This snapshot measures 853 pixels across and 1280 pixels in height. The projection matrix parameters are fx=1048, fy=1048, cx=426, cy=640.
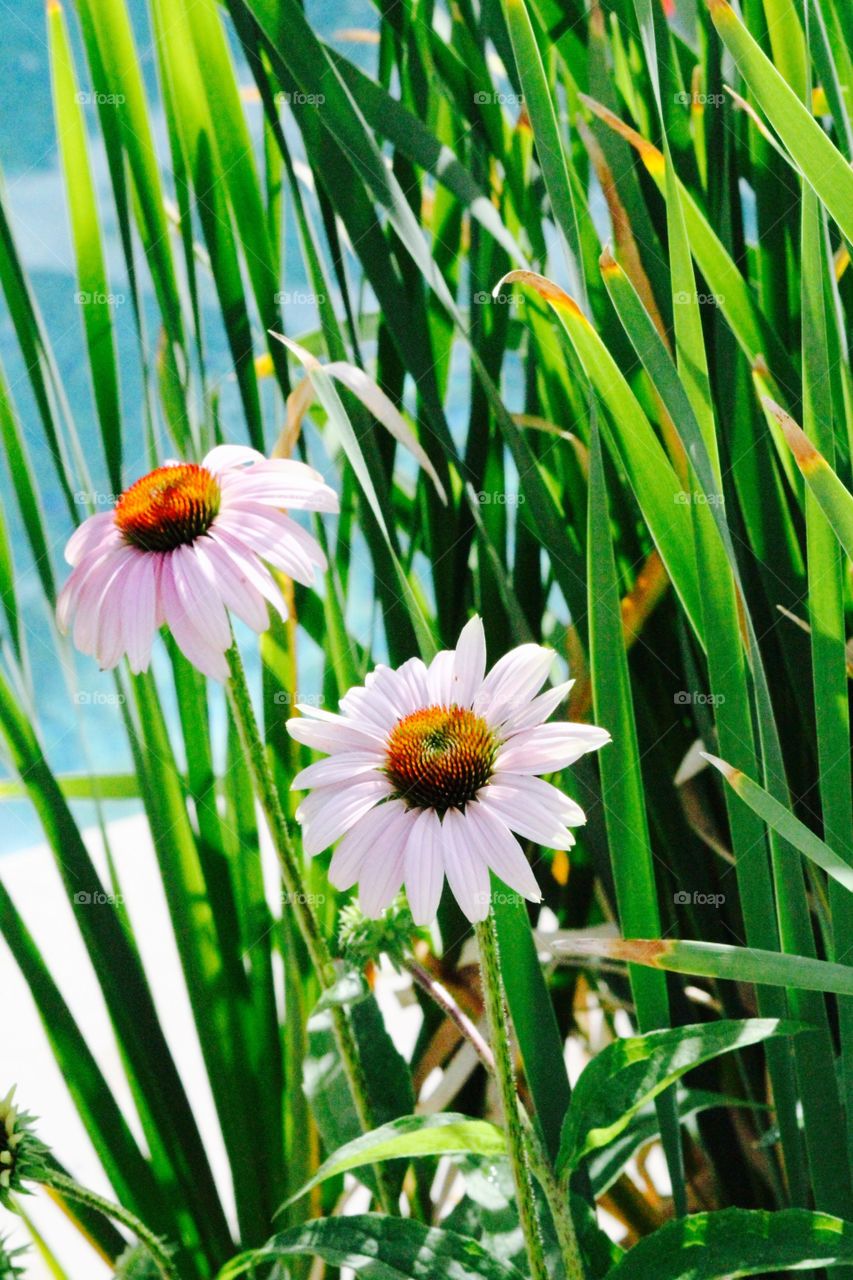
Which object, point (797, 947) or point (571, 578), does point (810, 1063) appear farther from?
point (571, 578)

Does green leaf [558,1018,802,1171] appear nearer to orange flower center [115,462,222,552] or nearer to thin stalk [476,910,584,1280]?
thin stalk [476,910,584,1280]

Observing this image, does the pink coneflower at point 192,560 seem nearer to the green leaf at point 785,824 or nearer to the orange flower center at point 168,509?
the orange flower center at point 168,509

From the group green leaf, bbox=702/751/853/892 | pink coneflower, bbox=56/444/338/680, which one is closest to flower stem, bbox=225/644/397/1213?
pink coneflower, bbox=56/444/338/680

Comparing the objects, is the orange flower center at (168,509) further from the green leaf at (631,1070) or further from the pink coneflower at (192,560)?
the green leaf at (631,1070)

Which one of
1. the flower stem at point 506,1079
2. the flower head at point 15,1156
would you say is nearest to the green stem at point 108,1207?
the flower head at point 15,1156

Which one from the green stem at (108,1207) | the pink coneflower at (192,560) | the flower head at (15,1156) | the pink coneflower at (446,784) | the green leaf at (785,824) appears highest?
the pink coneflower at (192,560)

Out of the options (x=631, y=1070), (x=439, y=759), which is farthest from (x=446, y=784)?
(x=631, y=1070)

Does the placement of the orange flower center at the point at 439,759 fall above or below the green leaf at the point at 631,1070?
above

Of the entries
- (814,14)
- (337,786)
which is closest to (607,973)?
(337,786)
